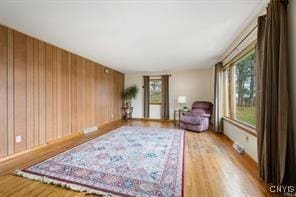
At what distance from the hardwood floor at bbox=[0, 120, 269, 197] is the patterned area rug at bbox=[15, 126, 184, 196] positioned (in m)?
0.13

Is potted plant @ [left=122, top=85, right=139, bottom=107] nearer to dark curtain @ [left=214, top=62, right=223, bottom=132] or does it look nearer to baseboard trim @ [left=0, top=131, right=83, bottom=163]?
baseboard trim @ [left=0, top=131, right=83, bottom=163]

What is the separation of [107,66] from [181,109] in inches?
144

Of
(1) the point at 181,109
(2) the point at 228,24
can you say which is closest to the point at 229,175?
(2) the point at 228,24

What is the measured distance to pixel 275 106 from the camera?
79.4 inches

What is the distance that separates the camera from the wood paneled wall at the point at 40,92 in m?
3.05

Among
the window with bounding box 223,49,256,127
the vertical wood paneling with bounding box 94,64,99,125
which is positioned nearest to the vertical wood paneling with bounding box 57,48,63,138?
the vertical wood paneling with bounding box 94,64,99,125

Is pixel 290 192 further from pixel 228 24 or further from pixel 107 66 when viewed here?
pixel 107 66

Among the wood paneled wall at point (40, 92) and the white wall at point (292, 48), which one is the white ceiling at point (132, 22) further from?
the white wall at point (292, 48)

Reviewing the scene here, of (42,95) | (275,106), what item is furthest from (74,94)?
(275,106)

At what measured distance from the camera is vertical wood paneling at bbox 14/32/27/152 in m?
3.20

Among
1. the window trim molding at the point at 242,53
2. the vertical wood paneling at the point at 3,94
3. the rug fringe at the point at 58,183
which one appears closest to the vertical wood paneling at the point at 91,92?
the vertical wood paneling at the point at 3,94

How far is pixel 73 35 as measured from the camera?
3.38m

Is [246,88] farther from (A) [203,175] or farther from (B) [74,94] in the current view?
(B) [74,94]

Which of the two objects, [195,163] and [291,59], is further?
[195,163]
